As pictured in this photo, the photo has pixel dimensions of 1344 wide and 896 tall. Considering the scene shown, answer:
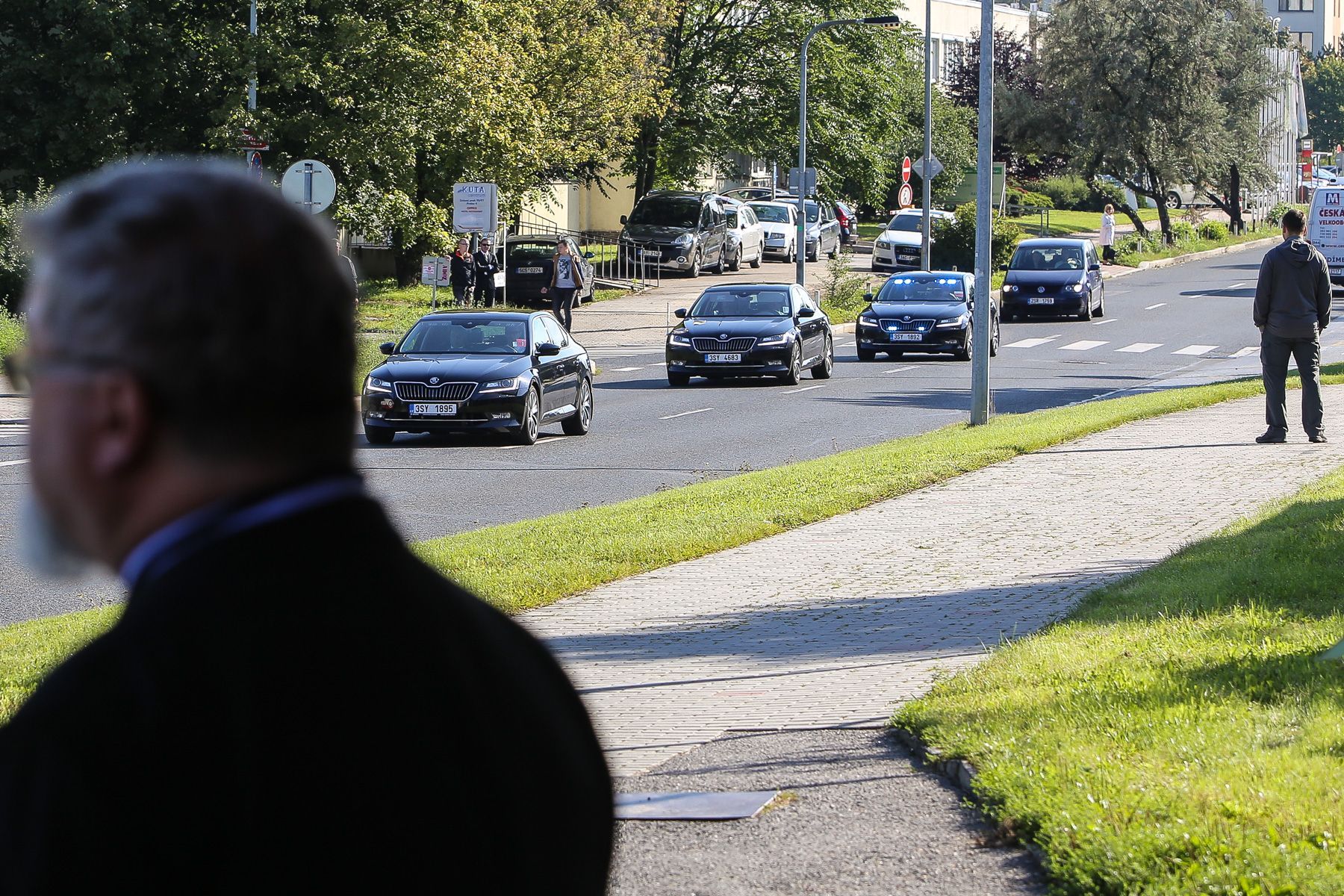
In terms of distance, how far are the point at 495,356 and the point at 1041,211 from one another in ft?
213

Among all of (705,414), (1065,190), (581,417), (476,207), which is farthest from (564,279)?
(1065,190)

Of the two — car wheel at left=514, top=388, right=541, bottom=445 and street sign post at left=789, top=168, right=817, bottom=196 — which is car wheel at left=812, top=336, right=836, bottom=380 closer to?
car wheel at left=514, top=388, right=541, bottom=445

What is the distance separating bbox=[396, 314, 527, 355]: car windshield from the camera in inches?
797

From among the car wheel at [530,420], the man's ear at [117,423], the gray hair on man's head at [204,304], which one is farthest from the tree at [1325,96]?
the man's ear at [117,423]

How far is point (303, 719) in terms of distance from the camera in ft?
5.49

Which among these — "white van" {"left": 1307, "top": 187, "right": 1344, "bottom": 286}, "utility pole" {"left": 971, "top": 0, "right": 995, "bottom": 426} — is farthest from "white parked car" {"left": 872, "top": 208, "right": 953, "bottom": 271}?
"utility pole" {"left": 971, "top": 0, "right": 995, "bottom": 426}

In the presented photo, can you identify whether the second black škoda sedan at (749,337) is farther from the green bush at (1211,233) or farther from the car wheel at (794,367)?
the green bush at (1211,233)

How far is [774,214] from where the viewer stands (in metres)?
59.3

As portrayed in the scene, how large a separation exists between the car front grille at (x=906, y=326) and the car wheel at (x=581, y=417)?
39.3 ft

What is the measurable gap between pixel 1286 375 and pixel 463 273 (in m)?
24.2

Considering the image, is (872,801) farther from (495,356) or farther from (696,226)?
(696,226)

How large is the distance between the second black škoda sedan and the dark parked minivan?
2291 centimetres

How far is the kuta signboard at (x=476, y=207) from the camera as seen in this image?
37.1 m

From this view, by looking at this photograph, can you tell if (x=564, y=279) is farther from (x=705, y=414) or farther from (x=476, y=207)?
(x=705, y=414)
